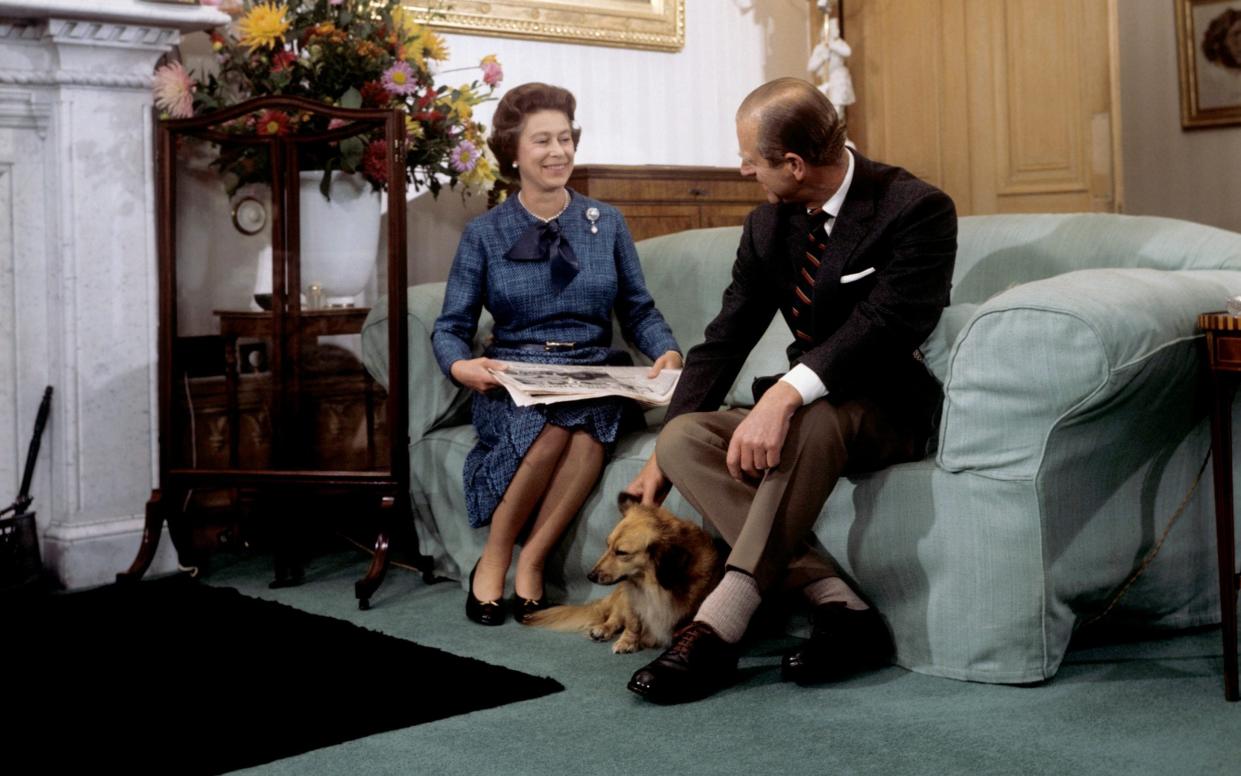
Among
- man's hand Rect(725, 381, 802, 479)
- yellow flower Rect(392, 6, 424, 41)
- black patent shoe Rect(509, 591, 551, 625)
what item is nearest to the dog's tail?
black patent shoe Rect(509, 591, 551, 625)

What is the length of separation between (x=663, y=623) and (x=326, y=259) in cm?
140

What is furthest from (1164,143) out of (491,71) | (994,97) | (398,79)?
(398,79)

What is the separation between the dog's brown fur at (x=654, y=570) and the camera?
8.25 ft

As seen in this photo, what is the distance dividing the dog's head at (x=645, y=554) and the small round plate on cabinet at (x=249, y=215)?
1425 millimetres

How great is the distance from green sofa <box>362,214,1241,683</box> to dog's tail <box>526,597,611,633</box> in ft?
1.68

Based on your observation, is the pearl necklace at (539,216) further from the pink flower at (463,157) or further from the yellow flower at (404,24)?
the yellow flower at (404,24)

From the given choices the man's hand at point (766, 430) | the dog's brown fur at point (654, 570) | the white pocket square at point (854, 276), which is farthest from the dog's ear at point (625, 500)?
the white pocket square at point (854, 276)

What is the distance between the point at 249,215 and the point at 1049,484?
214 cm

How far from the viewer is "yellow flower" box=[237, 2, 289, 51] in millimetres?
3582

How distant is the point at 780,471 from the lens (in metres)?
2.34

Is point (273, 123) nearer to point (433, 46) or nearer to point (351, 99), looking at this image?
point (351, 99)

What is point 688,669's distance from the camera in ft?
7.45

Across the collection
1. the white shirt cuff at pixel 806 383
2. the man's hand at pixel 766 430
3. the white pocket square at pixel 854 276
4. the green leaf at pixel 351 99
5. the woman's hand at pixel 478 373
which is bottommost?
the man's hand at pixel 766 430

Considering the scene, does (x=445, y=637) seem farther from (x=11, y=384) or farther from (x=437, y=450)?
(x=11, y=384)
